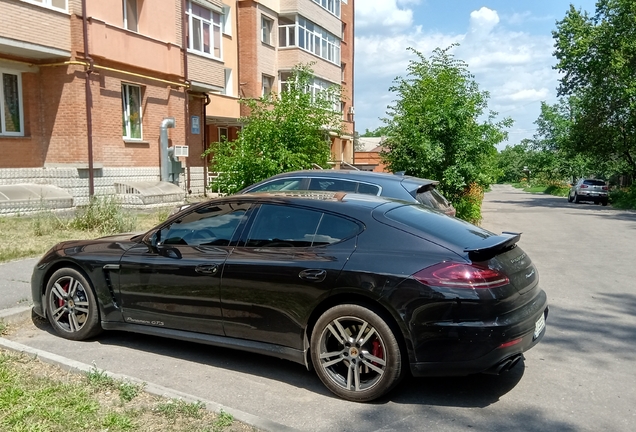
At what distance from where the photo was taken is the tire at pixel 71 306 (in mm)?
5504

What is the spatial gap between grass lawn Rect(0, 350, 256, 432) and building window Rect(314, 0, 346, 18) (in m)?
33.6

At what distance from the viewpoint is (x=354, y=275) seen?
4.28m

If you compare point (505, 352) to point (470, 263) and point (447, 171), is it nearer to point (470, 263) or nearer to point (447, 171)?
point (470, 263)

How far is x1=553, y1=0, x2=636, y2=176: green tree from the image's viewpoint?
1217 inches

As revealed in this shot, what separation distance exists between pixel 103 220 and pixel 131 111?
8688 mm

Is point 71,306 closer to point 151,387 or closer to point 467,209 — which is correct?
point 151,387

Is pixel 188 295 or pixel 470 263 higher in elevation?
pixel 470 263

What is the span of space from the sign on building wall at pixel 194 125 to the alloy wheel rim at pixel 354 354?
2047 centimetres

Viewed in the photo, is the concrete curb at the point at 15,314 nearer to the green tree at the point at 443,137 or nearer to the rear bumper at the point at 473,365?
the rear bumper at the point at 473,365

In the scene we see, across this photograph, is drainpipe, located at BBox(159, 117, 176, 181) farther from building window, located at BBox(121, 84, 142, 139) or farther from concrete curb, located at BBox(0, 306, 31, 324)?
concrete curb, located at BBox(0, 306, 31, 324)

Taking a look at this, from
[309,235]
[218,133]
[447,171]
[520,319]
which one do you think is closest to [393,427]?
[520,319]

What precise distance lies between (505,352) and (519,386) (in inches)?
29.0

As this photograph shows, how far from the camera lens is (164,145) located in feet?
65.8

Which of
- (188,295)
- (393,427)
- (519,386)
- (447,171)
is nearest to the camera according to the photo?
(393,427)
